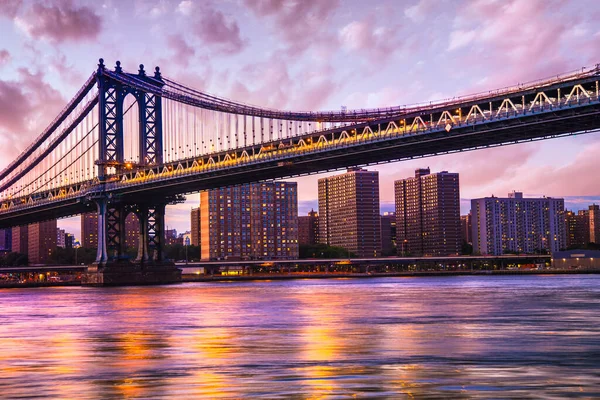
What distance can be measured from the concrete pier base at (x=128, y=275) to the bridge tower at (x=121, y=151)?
45 centimetres

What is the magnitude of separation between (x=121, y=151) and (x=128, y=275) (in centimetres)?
1503

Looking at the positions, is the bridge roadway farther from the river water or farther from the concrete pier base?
the river water

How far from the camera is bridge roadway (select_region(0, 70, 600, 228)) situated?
2463 inches

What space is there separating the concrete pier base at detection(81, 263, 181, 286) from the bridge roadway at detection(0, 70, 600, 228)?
8.17 m

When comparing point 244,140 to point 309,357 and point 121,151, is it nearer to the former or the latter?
point 121,151

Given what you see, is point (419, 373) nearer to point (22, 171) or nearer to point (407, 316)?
point (407, 316)

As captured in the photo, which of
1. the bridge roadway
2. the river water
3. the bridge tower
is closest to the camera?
the river water

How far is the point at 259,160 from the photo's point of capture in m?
87.5

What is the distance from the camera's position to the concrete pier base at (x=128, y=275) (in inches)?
4149

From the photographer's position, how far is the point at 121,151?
105m

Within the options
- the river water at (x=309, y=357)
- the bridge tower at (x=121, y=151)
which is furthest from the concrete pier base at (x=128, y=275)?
the river water at (x=309, y=357)

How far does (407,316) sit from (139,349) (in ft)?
55.4

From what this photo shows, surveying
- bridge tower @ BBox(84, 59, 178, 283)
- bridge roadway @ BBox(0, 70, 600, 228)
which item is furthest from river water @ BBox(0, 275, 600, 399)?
bridge tower @ BBox(84, 59, 178, 283)

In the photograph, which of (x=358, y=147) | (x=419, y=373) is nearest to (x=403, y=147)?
(x=358, y=147)
